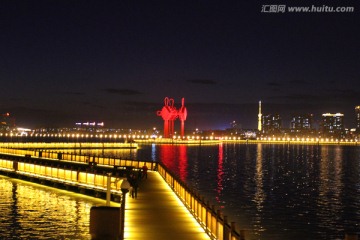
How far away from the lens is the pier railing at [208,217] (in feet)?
63.3

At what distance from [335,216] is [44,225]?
23362mm

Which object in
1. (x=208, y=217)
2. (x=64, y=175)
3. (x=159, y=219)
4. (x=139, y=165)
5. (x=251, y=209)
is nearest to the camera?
(x=208, y=217)

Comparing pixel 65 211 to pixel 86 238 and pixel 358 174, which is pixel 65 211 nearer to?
pixel 86 238

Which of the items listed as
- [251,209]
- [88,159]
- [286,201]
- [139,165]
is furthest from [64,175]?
[286,201]

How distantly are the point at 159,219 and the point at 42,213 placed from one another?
49.6 feet

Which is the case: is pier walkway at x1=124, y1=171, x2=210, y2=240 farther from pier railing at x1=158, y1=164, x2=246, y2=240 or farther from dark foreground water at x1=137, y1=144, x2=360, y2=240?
dark foreground water at x1=137, y1=144, x2=360, y2=240

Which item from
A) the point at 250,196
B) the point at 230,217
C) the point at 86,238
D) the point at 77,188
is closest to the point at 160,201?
the point at 86,238

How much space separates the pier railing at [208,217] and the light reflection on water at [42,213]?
6178 millimetres

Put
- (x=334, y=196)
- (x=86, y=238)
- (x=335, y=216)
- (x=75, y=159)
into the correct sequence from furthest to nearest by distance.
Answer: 1. (x=75, y=159)
2. (x=334, y=196)
3. (x=335, y=216)
4. (x=86, y=238)

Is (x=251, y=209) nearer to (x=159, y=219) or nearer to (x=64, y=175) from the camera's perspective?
(x=64, y=175)

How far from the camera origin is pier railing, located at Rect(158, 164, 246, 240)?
19294 millimetres

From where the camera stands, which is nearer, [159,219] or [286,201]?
[159,219]

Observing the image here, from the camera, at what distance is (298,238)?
35375mm

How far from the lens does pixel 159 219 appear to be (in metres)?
27.4
